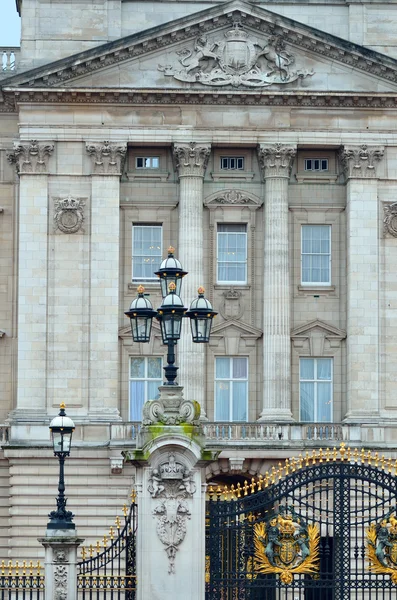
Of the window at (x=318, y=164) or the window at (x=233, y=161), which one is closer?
the window at (x=233, y=161)

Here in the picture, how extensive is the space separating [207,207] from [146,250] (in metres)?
2.60

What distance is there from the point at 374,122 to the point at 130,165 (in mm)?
8631

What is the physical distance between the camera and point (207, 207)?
7250 cm

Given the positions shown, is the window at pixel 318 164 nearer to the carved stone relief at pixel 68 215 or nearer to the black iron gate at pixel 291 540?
the carved stone relief at pixel 68 215

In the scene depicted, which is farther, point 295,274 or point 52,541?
point 295,274

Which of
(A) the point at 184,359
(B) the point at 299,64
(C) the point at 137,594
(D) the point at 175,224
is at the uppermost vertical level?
(B) the point at 299,64

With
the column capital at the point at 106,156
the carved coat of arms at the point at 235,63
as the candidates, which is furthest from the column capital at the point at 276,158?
the column capital at the point at 106,156

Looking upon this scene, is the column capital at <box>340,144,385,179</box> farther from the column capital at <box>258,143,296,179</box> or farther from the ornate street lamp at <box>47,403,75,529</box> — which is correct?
the ornate street lamp at <box>47,403,75,529</box>

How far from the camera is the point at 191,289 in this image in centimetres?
7144

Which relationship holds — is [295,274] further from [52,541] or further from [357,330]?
[52,541]

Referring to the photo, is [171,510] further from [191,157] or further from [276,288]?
[191,157]

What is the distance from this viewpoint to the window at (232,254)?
7262cm

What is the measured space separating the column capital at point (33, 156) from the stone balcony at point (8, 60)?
3135 millimetres

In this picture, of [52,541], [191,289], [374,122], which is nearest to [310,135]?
[374,122]
